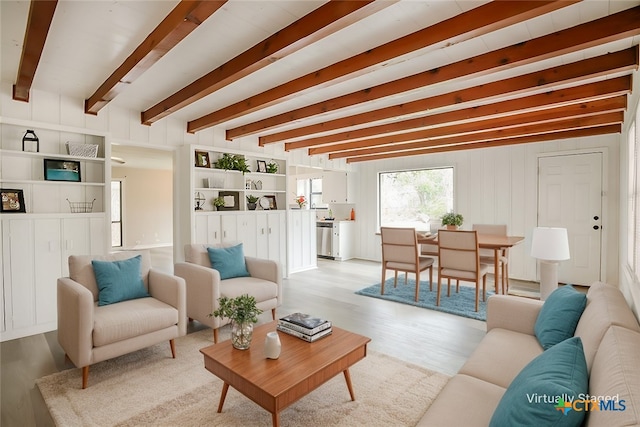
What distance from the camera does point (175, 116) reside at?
4449mm

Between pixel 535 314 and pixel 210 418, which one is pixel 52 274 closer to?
pixel 210 418

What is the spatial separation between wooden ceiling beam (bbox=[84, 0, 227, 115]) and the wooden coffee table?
77.0 inches

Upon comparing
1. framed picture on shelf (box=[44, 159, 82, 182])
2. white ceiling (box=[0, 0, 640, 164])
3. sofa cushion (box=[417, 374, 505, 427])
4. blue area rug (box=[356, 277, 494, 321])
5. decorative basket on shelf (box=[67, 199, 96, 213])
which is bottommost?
blue area rug (box=[356, 277, 494, 321])

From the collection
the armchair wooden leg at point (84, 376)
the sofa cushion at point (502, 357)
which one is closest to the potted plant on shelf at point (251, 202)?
the armchair wooden leg at point (84, 376)

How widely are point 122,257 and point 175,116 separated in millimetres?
2231

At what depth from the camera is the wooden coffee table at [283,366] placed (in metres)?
1.68

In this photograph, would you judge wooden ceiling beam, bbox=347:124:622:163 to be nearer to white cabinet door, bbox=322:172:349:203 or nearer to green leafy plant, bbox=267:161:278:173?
white cabinet door, bbox=322:172:349:203

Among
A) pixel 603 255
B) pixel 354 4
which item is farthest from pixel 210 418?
pixel 603 255

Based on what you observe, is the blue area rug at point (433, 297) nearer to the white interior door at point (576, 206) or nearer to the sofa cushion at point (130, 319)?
→ the white interior door at point (576, 206)

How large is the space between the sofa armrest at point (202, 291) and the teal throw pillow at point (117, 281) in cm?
45

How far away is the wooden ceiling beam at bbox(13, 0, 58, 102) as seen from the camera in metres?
1.84

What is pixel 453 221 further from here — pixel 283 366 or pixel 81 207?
pixel 81 207

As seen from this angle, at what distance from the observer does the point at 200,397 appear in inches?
87.0

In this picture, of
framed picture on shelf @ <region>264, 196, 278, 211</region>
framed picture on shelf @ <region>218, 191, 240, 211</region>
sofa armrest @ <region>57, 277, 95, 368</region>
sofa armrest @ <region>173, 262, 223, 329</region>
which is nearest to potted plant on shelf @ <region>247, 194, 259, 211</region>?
framed picture on shelf @ <region>218, 191, 240, 211</region>
